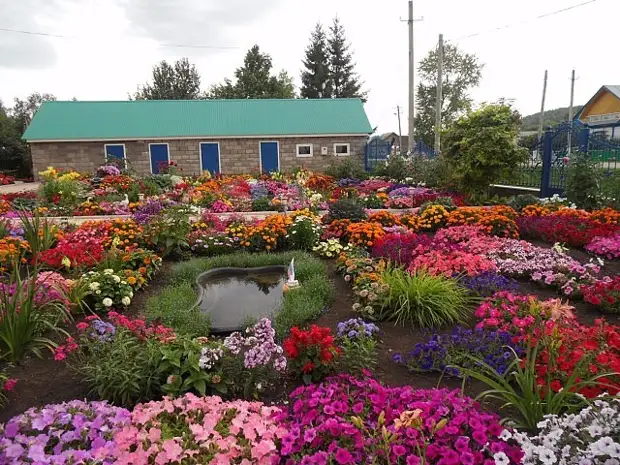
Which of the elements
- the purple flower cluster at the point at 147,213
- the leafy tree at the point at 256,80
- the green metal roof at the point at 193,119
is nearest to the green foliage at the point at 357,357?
the purple flower cluster at the point at 147,213

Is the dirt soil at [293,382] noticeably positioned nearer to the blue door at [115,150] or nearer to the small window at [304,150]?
the small window at [304,150]

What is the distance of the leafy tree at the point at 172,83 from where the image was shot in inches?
1709

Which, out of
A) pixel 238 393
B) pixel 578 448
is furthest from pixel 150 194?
pixel 578 448

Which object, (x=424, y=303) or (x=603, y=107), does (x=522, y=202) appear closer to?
(x=424, y=303)

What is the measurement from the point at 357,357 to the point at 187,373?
127cm

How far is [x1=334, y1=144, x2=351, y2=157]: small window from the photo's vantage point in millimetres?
21625

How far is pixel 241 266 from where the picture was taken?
21.1 ft

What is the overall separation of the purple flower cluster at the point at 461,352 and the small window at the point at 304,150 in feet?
61.0

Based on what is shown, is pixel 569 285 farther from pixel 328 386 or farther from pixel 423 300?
pixel 328 386

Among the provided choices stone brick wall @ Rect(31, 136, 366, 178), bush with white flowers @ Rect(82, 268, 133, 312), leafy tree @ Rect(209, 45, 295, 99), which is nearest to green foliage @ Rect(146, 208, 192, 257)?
bush with white flowers @ Rect(82, 268, 133, 312)

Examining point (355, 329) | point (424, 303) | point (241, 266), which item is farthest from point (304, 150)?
point (355, 329)

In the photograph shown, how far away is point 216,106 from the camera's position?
76.3 feet

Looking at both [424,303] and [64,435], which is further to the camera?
[424,303]

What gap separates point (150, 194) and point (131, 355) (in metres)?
10.4
